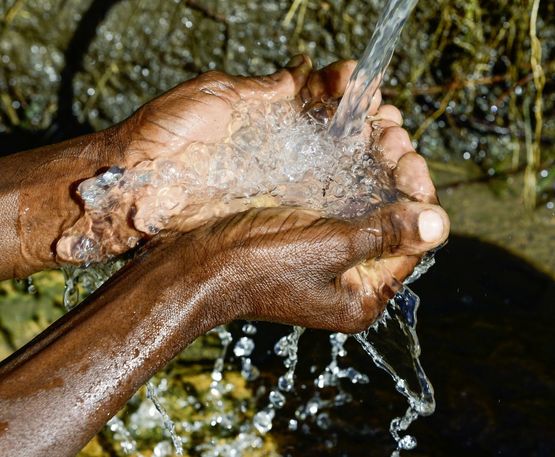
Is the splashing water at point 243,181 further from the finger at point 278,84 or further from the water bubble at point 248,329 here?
the water bubble at point 248,329

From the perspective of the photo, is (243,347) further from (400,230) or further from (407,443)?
(400,230)

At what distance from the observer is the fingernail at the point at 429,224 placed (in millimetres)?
1907

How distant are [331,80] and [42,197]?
2.91 feet

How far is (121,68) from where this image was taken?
400 cm

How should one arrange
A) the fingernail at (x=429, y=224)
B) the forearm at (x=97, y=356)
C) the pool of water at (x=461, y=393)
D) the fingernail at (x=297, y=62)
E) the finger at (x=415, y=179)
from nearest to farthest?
the forearm at (x=97, y=356) → the fingernail at (x=429, y=224) → the finger at (x=415, y=179) → the fingernail at (x=297, y=62) → the pool of water at (x=461, y=393)

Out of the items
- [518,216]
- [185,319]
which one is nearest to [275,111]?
[185,319]

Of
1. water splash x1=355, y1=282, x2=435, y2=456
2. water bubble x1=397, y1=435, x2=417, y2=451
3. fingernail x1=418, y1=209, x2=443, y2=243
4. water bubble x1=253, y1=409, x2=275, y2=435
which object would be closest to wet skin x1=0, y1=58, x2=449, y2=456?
fingernail x1=418, y1=209, x2=443, y2=243

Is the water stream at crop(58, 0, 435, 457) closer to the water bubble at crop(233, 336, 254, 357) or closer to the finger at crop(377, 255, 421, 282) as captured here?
the finger at crop(377, 255, 421, 282)

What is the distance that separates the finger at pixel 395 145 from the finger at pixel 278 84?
32 cm

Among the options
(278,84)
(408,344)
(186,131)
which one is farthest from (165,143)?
(408,344)

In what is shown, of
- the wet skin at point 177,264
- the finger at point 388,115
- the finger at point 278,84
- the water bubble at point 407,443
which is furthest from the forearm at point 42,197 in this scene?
the water bubble at point 407,443

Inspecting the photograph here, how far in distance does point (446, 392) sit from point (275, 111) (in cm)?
113

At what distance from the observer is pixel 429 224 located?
191cm

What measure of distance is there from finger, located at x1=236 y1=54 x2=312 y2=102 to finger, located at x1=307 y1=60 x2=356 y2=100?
0.13 ft
